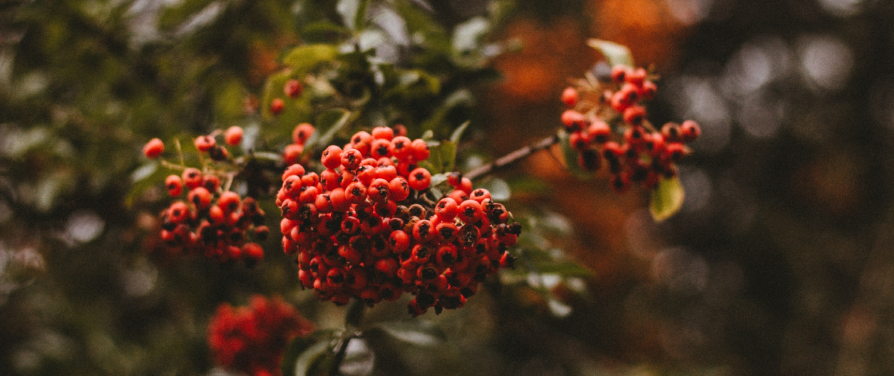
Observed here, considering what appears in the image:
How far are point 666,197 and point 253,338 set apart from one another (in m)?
1.63

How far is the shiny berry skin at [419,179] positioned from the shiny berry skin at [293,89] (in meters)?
0.59

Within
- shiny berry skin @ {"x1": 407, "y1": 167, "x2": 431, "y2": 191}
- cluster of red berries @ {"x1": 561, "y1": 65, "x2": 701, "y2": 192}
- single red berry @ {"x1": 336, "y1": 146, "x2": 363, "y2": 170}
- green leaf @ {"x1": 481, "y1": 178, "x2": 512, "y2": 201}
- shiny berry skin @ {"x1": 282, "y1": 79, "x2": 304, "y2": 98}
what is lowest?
shiny berry skin @ {"x1": 282, "y1": 79, "x2": 304, "y2": 98}

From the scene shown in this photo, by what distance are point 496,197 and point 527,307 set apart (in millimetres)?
683

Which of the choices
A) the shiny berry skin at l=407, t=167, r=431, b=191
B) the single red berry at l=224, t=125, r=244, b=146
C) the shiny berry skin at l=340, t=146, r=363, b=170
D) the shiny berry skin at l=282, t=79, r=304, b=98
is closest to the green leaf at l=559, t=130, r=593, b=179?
the shiny berry skin at l=407, t=167, r=431, b=191

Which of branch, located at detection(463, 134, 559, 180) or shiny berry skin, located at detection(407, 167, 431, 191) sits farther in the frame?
branch, located at detection(463, 134, 559, 180)

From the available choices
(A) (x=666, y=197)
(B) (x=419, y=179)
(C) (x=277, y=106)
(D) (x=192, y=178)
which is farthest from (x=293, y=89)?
(A) (x=666, y=197)

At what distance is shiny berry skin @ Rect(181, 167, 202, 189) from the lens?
1.16m

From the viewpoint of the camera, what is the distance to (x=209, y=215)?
1.18 metres

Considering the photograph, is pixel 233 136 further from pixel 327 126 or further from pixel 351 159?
pixel 351 159

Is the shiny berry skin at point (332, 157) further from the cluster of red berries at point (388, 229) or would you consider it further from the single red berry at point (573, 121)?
the single red berry at point (573, 121)

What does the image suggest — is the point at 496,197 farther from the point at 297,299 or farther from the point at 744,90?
the point at 744,90

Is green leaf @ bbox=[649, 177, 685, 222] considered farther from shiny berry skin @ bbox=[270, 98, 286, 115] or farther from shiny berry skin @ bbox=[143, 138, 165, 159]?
shiny berry skin @ bbox=[143, 138, 165, 159]

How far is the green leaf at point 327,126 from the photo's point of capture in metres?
1.18

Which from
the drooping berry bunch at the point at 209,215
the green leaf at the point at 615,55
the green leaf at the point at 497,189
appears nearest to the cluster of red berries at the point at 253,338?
the drooping berry bunch at the point at 209,215
